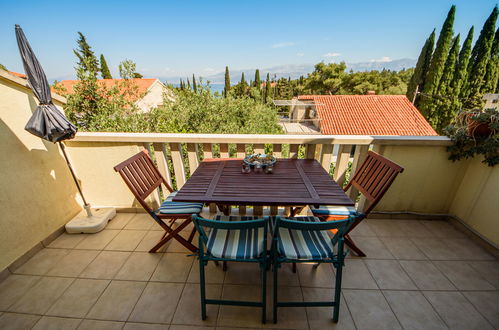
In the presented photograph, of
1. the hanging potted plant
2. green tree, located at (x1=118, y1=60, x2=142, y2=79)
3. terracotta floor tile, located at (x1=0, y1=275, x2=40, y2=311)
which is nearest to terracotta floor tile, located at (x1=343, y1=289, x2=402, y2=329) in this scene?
the hanging potted plant

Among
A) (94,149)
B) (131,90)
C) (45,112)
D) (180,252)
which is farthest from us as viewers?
(131,90)

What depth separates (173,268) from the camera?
2.06 meters

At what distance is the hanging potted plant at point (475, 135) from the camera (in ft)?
7.12

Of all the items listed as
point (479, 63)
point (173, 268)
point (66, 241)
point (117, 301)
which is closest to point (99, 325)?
point (117, 301)

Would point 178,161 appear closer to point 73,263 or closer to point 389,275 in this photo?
point 73,263

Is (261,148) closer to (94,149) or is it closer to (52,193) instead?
(94,149)

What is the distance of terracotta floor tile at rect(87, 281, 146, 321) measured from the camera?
5.37ft

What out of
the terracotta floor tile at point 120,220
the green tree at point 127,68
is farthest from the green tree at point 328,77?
the terracotta floor tile at point 120,220

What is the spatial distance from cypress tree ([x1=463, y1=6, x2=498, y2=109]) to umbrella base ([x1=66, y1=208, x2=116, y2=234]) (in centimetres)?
2760

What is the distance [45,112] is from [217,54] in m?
34.5

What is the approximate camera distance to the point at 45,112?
1.98 meters

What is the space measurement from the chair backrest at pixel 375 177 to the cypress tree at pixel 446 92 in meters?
22.0

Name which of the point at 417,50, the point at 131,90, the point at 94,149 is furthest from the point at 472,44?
the point at 94,149

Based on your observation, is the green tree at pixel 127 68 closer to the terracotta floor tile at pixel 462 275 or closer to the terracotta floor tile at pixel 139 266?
the terracotta floor tile at pixel 139 266
